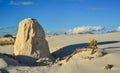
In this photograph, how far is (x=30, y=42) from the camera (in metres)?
17.2

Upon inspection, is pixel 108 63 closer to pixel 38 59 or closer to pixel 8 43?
pixel 38 59

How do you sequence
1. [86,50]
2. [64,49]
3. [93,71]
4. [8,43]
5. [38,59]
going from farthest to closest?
[8,43]
[64,49]
[38,59]
[86,50]
[93,71]

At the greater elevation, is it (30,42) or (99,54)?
(30,42)

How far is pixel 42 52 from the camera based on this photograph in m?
17.3

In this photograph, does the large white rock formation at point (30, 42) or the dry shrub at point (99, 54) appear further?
the large white rock formation at point (30, 42)

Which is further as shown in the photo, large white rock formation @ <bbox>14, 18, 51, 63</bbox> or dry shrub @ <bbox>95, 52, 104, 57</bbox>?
large white rock formation @ <bbox>14, 18, 51, 63</bbox>

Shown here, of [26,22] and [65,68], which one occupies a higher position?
[26,22]

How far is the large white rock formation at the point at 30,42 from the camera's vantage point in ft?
55.9

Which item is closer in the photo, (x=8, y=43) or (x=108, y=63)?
(x=108, y=63)

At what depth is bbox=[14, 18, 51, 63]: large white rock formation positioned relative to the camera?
17.0 metres

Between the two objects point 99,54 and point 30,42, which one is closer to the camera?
point 99,54

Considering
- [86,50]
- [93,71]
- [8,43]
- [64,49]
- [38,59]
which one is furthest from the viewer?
[8,43]

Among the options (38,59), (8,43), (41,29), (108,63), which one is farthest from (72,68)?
(8,43)

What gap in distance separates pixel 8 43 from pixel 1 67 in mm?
12999
